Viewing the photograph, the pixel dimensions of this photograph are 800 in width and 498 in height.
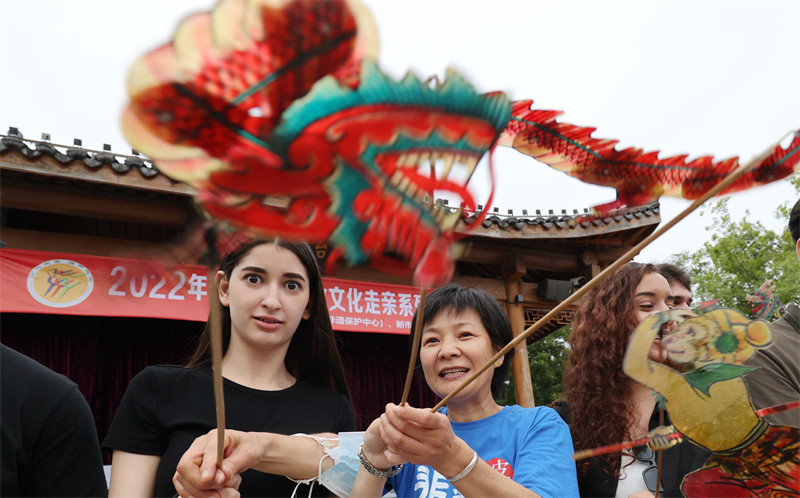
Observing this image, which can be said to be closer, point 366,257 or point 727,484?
point 366,257

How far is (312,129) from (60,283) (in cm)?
383

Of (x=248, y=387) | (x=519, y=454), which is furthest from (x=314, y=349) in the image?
(x=519, y=454)

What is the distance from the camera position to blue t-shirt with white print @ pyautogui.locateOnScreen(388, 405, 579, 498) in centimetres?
104

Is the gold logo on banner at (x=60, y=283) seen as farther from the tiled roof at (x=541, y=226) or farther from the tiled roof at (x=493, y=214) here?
the tiled roof at (x=541, y=226)

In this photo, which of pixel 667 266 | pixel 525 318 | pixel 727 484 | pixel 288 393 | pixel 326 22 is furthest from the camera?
pixel 525 318

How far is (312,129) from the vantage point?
658 mm

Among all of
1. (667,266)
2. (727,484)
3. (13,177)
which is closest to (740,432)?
(727,484)

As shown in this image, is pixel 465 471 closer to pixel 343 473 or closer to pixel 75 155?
pixel 343 473

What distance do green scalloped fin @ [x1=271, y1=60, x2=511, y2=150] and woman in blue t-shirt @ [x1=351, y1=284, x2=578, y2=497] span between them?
437 millimetres

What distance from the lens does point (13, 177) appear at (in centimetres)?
338

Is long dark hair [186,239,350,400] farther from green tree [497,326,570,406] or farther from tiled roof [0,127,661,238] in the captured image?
green tree [497,326,570,406]

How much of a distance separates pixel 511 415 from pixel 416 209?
688 mm

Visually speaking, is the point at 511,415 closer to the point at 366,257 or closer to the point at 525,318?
the point at 366,257

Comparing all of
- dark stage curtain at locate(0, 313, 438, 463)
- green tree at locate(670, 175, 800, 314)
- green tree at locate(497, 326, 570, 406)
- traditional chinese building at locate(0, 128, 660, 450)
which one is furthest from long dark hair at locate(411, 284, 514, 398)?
green tree at locate(497, 326, 570, 406)
